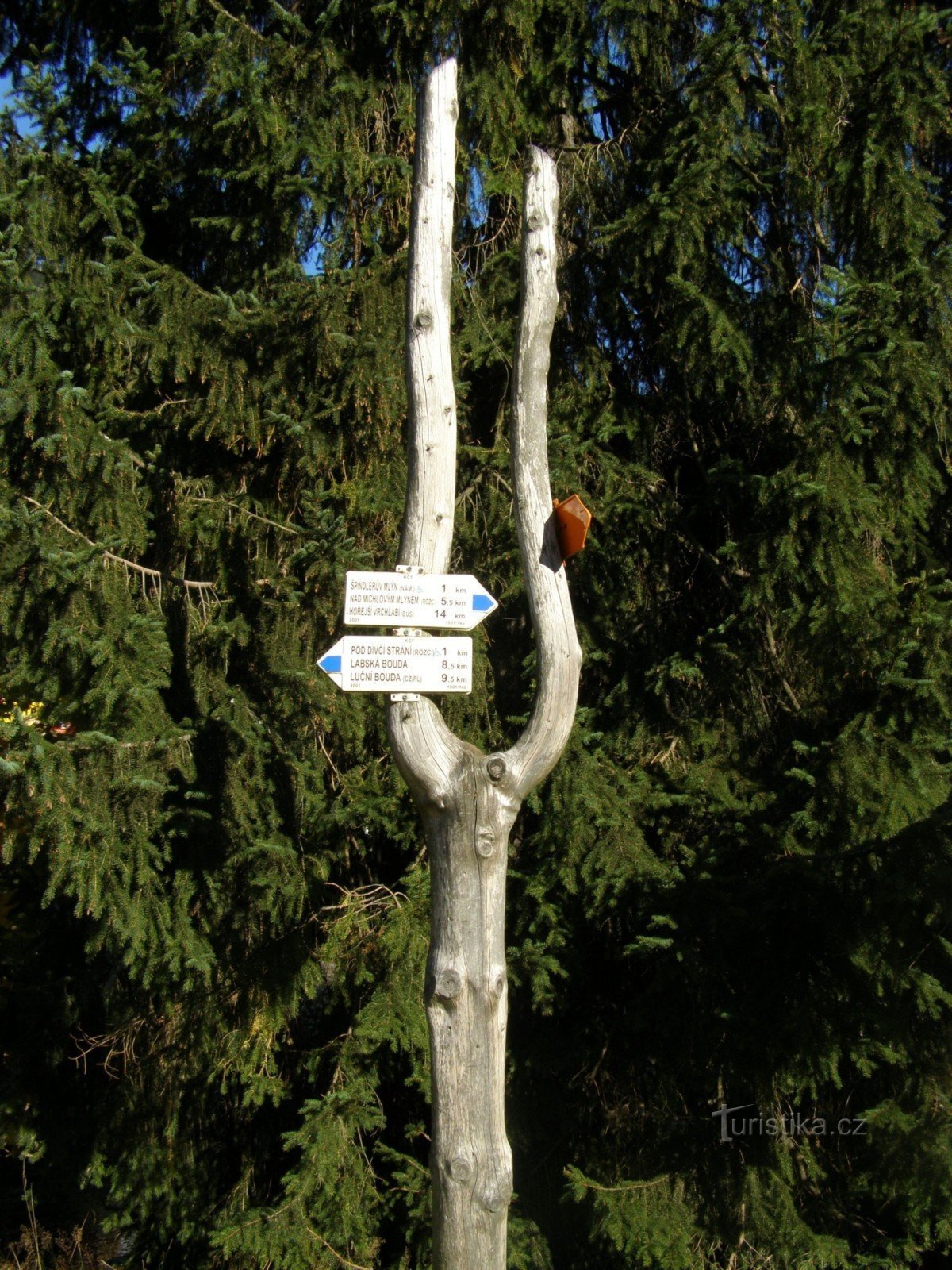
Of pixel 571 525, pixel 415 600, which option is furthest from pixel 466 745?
pixel 571 525

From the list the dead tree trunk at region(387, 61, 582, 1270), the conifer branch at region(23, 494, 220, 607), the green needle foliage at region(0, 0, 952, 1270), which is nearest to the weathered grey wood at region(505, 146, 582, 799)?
the dead tree trunk at region(387, 61, 582, 1270)

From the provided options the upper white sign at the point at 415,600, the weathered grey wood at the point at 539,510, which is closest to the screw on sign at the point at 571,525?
the weathered grey wood at the point at 539,510

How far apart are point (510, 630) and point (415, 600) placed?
A: 7.43 ft

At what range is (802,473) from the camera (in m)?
4.66

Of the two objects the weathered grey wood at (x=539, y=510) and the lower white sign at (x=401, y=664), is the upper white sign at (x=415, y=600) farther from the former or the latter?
the weathered grey wood at (x=539, y=510)

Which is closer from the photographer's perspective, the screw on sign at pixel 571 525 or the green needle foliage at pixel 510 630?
the screw on sign at pixel 571 525

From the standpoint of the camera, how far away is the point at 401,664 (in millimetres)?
3236

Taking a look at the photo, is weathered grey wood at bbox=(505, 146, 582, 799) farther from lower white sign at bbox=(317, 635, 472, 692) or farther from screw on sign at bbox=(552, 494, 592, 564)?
lower white sign at bbox=(317, 635, 472, 692)

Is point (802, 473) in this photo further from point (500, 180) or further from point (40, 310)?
point (40, 310)

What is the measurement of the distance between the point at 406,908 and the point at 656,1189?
1.64m

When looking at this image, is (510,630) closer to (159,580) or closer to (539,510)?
(159,580)

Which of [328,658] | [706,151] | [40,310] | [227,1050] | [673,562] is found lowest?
[227,1050]

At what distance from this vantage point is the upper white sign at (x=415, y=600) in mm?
3199

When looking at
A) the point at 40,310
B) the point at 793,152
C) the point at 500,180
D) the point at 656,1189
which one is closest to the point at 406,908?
the point at 656,1189
